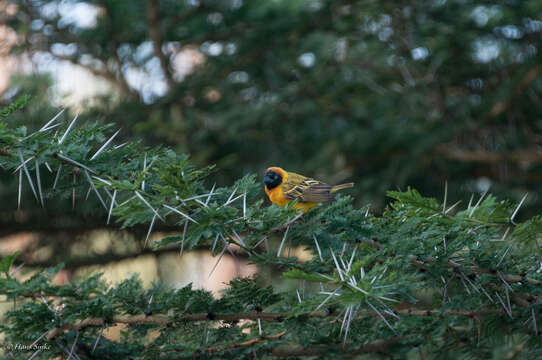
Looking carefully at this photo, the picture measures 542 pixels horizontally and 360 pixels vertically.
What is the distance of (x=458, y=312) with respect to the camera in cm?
181

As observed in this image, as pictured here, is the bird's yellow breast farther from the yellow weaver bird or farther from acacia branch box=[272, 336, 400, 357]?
acacia branch box=[272, 336, 400, 357]

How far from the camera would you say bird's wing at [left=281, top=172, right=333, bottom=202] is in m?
3.17

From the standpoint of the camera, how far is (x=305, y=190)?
328 cm

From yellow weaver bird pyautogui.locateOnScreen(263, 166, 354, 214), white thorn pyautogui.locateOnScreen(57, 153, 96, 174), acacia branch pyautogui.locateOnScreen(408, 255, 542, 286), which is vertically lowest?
yellow weaver bird pyautogui.locateOnScreen(263, 166, 354, 214)

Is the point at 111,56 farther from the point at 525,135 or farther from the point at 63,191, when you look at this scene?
the point at 525,135

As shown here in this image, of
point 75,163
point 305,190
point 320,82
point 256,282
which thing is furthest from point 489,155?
point 75,163

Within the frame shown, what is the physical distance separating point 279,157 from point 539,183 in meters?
3.18

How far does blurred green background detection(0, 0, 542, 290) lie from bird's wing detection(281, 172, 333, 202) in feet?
5.19

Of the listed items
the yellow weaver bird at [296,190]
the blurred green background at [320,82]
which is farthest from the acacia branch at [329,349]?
the blurred green background at [320,82]

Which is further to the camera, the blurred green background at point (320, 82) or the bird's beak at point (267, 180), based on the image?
the blurred green background at point (320, 82)

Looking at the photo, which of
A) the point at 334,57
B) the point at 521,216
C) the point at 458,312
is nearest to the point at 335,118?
the point at 334,57

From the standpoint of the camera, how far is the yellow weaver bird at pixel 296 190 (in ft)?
10.5

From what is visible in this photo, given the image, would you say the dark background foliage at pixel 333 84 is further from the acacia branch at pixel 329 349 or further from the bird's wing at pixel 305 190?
the acacia branch at pixel 329 349

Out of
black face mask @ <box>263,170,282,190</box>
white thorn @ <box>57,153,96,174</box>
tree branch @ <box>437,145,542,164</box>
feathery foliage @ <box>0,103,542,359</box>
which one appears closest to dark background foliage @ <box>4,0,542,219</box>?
tree branch @ <box>437,145,542,164</box>
